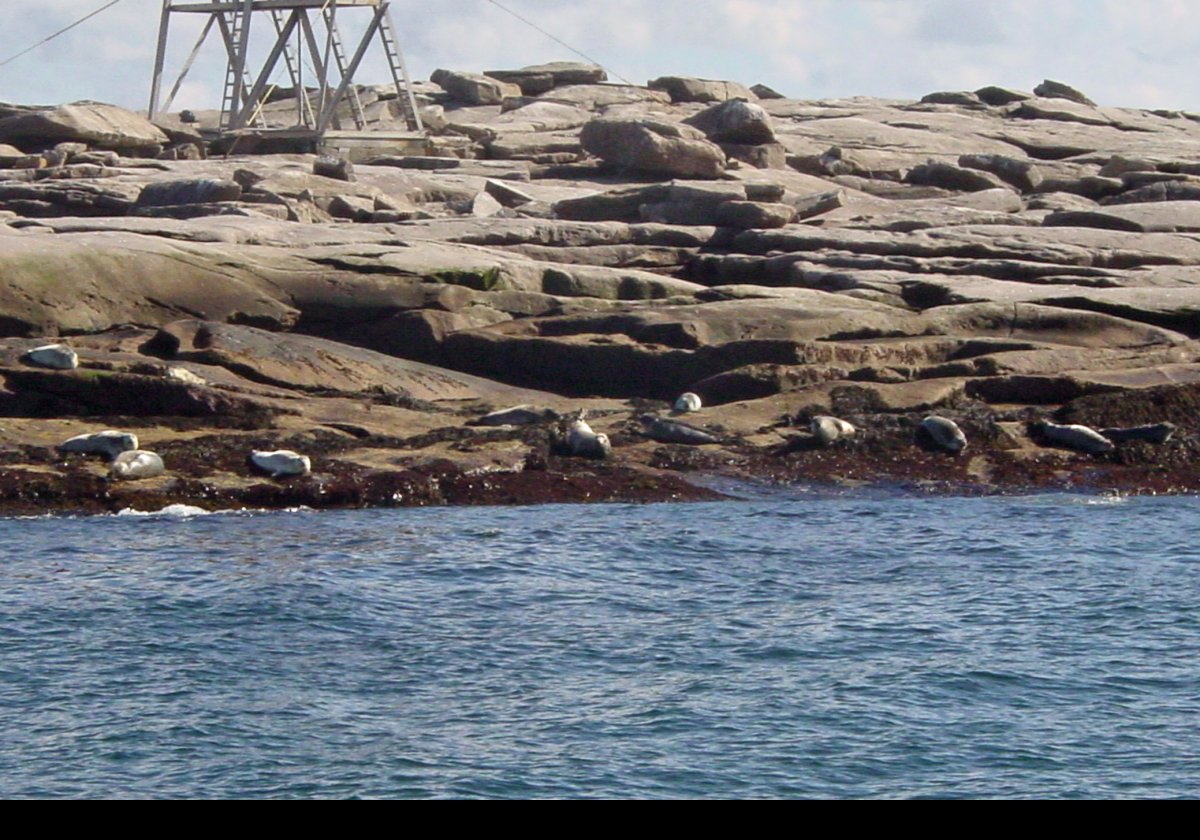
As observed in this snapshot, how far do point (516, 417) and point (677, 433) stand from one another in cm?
187

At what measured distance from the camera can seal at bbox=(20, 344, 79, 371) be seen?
1722 cm

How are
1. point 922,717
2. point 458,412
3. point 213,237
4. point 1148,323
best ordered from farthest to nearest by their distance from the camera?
point 213,237 → point 1148,323 → point 458,412 → point 922,717

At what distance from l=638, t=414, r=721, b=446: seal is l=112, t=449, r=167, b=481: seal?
533 cm

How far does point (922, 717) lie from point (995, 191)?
Answer: 2817cm

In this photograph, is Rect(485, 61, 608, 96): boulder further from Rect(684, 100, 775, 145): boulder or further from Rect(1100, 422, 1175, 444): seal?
Rect(1100, 422, 1175, 444): seal

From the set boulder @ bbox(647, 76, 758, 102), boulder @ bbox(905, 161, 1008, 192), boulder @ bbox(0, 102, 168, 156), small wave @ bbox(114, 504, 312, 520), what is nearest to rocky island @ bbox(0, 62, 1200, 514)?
small wave @ bbox(114, 504, 312, 520)

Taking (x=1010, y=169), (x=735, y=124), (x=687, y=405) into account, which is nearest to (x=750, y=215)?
(x=687, y=405)

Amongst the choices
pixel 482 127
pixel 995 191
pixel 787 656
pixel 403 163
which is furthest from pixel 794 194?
pixel 787 656

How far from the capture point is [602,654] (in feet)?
33.1

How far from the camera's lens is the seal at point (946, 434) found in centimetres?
1722

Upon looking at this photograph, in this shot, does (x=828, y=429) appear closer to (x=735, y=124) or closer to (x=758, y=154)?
(x=758, y=154)

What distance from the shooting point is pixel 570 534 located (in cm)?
1412

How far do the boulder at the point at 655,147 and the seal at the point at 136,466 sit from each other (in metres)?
20.7
